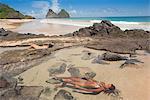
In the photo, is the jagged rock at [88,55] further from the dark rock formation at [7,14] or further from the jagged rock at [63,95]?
the dark rock formation at [7,14]

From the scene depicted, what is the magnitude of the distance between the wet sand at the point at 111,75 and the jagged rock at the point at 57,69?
0.39 feet

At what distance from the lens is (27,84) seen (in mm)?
6156

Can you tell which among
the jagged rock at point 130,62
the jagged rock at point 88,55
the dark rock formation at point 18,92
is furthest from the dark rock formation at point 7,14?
the dark rock formation at point 18,92

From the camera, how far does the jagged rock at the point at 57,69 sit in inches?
274

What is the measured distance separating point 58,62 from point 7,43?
182 inches

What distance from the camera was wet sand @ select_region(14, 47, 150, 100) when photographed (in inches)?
212

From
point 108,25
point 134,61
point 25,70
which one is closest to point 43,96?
point 25,70

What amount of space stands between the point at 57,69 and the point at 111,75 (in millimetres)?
1474

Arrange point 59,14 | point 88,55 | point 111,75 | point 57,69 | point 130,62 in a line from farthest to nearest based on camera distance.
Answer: point 59,14, point 88,55, point 130,62, point 57,69, point 111,75

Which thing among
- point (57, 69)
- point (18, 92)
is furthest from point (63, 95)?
point (57, 69)

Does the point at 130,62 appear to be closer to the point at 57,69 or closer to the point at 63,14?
the point at 57,69

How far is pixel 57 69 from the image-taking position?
722cm

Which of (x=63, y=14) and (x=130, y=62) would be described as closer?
(x=130, y=62)

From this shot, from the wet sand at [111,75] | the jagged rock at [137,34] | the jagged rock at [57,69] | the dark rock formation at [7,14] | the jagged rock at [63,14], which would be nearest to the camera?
the wet sand at [111,75]
